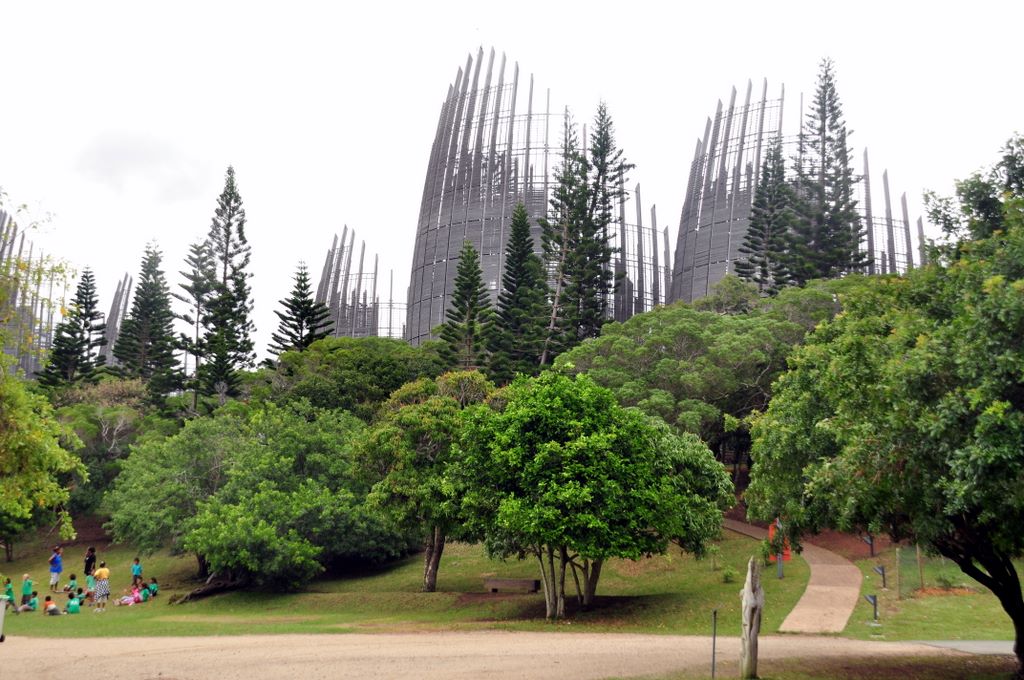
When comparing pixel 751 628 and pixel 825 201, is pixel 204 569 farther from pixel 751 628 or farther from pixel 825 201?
pixel 825 201

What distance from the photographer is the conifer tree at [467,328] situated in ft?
141

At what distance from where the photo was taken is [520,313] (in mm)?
45125

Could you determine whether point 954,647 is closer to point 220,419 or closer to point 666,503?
point 666,503

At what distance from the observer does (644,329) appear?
35.8m

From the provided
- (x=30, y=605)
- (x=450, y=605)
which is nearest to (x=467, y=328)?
(x=450, y=605)

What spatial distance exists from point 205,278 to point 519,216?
21.1 meters

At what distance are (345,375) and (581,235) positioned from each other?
58.3ft

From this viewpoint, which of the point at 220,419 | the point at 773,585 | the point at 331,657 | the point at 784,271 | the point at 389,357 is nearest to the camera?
the point at 331,657

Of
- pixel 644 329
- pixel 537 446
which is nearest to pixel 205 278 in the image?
pixel 644 329

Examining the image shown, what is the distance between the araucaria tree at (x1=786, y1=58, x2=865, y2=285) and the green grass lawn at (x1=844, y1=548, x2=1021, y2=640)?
27647mm

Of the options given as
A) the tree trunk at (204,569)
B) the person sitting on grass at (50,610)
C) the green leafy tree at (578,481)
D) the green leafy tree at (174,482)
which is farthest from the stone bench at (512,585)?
the tree trunk at (204,569)

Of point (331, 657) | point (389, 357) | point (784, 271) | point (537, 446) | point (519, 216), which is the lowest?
point (331, 657)

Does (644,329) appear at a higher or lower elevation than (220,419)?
higher

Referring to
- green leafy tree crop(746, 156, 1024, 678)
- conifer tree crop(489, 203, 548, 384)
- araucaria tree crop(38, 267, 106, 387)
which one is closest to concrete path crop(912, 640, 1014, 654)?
green leafy tree crop(746, 156, 1024, 678)
